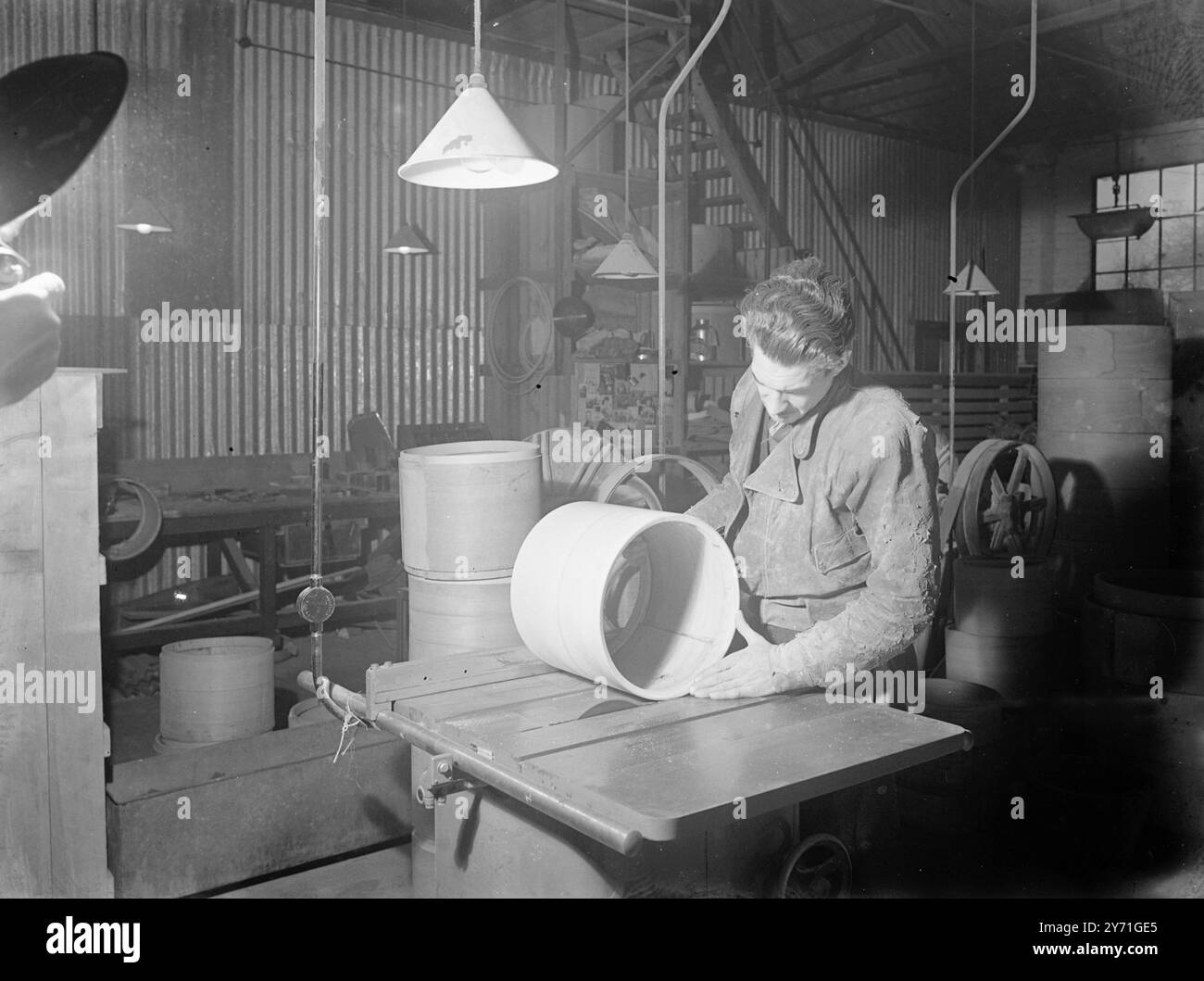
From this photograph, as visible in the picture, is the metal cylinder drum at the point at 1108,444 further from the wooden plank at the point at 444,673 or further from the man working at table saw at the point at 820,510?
the wooden plank at the point at 444,673

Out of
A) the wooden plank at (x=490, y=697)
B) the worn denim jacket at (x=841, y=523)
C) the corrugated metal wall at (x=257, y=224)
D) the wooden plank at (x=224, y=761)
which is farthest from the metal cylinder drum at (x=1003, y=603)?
the corrugated metal wall at (x=257, y=224)

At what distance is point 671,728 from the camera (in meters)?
2.20

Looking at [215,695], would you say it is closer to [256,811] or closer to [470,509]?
[256,811]

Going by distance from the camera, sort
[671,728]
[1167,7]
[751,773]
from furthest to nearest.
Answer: [1167,7] < [671,728] < [751,773]

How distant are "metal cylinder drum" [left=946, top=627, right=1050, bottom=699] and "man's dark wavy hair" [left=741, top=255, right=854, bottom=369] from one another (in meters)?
2.79

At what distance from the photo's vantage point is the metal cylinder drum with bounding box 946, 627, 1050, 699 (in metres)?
4.86

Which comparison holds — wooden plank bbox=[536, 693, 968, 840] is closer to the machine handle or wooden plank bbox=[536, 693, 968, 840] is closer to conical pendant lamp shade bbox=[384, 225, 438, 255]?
the machine handle

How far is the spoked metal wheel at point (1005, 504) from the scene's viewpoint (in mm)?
5625

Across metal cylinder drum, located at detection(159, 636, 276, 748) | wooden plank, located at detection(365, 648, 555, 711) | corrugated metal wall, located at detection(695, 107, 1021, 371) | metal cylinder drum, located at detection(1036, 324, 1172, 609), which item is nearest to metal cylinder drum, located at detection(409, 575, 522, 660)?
wooden plank, located at detection(365, 648, 555, 711)

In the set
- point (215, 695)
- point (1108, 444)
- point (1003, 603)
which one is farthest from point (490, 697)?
point (1108, 444)

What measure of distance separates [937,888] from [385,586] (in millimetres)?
4546

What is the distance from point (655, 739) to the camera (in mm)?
2135
